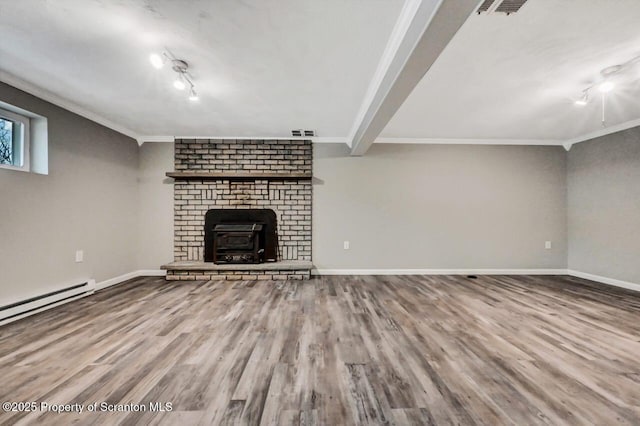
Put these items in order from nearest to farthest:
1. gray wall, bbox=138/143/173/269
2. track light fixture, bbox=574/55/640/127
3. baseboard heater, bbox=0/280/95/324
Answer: track light fixture, bbox=574/55/640/127 → baseboard heater, bbox=0/280/95/324 → gray wall, bbox=138/143/173/269

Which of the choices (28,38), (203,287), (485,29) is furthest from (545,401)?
(28,38)

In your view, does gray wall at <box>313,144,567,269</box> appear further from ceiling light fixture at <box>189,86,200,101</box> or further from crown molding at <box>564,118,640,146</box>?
ceiling light fixture at <box>189,86,200,101</box>

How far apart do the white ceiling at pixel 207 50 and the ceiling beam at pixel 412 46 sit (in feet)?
0.28

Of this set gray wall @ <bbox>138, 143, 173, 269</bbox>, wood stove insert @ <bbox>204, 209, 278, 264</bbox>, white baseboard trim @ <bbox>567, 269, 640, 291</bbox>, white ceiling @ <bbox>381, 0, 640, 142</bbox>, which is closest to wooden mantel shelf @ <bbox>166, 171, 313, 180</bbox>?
gray wall @ <bbox>138, 143, 173, 269</bbox>

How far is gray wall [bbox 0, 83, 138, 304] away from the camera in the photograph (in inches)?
100

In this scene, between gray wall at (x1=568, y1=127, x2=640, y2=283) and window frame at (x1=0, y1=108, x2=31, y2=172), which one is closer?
window frame at (x1=0, y1=108, x2=31, y2=172)

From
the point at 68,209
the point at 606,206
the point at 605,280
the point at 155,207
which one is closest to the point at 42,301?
the point at 68,209

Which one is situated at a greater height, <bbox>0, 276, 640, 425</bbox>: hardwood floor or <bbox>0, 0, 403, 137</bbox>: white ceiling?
<bbox>0, 0, 403, 137</bbox>: white ceiling

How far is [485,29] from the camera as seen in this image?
177cm

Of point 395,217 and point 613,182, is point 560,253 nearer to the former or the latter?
point 613,182

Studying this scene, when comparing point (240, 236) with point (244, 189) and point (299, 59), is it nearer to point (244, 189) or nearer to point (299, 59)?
point (244, 189)

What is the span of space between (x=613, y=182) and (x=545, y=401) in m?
4.15

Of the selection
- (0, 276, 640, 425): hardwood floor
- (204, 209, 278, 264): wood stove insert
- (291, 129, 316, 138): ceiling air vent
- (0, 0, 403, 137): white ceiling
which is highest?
(291, 129, 316, 138): ceiling air vent

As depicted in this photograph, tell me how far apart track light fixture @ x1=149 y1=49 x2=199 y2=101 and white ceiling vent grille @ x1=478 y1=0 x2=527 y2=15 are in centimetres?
217
